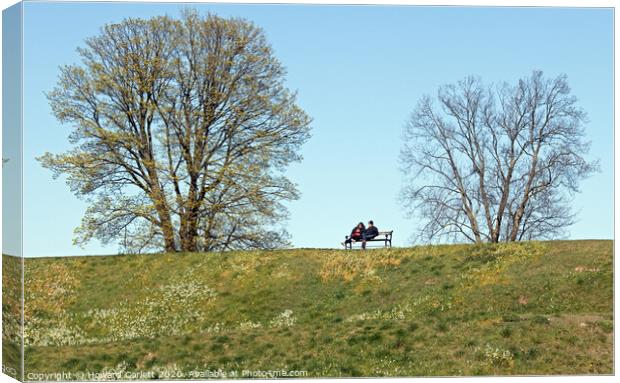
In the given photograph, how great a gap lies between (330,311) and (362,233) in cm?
311

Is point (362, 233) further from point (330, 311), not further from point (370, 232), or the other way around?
point (330, 311)

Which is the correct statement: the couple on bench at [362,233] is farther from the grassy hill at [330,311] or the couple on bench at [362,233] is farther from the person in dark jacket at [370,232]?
the grassy hill at [330,311]

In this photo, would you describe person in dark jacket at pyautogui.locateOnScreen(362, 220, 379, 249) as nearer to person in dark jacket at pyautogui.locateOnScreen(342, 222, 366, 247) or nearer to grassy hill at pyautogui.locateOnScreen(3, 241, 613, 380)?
person in dark jacket at pyautogui.locateOnScreen(342, 222, 366, 247)

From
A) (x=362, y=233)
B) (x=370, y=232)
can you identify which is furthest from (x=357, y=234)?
(x=370, y=232)

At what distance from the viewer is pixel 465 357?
3566 cm

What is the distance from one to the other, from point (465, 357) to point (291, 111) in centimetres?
1171

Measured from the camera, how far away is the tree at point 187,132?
40406 mm

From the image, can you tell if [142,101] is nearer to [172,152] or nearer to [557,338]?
[172,152]

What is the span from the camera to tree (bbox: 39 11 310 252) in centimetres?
4041

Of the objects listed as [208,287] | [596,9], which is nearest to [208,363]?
[208,287]

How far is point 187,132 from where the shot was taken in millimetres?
41969

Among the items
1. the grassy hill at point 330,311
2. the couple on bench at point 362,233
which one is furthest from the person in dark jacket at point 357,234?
the grassy hill at point 330,311

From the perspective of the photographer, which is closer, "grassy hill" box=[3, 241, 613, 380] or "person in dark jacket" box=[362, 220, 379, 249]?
"grassy hill" box=[3, 241, 613, 380]

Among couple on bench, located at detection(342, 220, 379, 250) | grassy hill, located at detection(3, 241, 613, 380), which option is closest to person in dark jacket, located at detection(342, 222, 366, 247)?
couple on bench, located at detection(342, 220, 379, 250)
